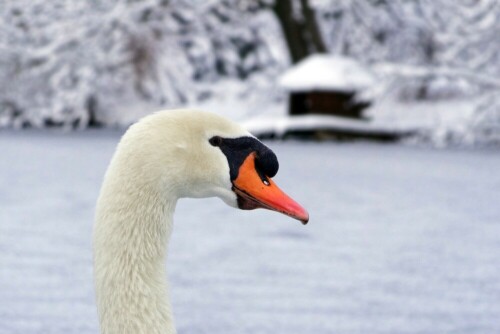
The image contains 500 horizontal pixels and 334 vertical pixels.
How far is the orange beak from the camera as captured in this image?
9.39 feet

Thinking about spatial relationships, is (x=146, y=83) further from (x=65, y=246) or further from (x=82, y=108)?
(x=65, y=246)

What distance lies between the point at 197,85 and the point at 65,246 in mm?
13067

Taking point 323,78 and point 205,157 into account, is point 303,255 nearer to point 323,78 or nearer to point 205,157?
point 205,157

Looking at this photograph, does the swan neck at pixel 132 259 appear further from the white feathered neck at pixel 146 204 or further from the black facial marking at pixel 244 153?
the black facial marking at pixel 244 153

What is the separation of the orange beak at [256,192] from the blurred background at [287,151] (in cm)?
276

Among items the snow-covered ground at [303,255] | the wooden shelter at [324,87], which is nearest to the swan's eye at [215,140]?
the snow-covered ground at [303,255]

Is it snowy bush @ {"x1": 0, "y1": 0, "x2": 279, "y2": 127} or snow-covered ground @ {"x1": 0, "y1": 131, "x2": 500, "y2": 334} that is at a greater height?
snow-covered ground @ {"x1": 0, "y1": 131, "x2": 500, "y2": 334}

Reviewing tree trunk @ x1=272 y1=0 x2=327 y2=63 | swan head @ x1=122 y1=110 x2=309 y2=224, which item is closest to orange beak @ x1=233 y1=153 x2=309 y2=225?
swan head @ x1=122 y1=110 x2=309 y2=224

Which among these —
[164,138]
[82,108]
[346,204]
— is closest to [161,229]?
[164,138]

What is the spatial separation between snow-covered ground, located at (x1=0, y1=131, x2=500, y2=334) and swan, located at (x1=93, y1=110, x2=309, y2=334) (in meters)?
2.67

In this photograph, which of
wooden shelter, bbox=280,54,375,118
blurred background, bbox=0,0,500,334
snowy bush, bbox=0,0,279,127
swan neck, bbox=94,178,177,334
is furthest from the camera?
snowy bush, bbox=0,0,279,127

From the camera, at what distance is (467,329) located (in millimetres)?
5801

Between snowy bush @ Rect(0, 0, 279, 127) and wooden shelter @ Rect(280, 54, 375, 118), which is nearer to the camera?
wooden shelter @ Rect(280, 54, 375, 118)

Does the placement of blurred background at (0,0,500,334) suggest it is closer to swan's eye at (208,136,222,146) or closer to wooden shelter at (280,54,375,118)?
wooden shelter at (280,54,375,118)
